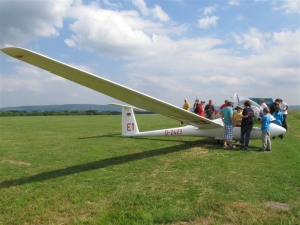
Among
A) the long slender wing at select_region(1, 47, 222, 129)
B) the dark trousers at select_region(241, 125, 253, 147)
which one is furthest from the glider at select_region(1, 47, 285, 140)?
the dark trousers at select_region(241, 125, 253, 147)

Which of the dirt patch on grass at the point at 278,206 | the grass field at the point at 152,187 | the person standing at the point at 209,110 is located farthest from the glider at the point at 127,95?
the person standing at the point at 209,110

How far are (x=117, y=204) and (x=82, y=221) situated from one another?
0.66 metres

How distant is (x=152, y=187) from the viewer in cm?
457

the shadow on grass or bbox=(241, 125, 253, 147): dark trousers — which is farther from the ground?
bbox=(241, 125, 253, 147): dark trousers

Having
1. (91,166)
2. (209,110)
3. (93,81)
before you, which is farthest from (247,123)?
(209,110)

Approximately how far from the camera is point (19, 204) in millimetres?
3951

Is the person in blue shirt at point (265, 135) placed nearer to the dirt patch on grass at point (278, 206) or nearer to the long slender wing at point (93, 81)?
the long slender wing at point (93, 81)

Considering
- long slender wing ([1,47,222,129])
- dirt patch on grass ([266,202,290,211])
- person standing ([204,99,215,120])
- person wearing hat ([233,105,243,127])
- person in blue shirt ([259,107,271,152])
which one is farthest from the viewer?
person standing ([204,99,215,120])

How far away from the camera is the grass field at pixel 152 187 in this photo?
3422 mm

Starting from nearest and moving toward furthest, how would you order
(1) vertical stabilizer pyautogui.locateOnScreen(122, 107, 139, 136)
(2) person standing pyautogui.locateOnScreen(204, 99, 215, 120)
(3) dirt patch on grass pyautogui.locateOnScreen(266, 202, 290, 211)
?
(3) dirt patch on grass pyautogui.locateOnScreen(266, 202, 290, 211), (1) vertical stabilizer pyautogui.locateOnScreen(122, 107, 139, 136), (2) person standing pyautogui.locateOnScreen(204, 99, 215, 120)

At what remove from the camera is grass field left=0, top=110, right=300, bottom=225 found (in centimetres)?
342

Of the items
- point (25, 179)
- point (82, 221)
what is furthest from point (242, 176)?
point (25, 179)

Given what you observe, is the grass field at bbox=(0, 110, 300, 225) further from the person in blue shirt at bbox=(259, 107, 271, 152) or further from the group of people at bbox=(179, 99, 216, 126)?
the group of people at bbox=(179, 99, 216, 126)

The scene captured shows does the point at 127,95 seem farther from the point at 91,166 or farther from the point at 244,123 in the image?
the point at 244,123
